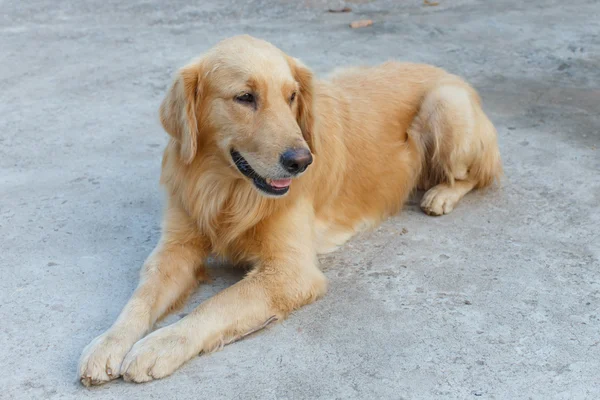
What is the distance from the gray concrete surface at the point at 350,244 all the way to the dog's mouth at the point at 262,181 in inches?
22.7

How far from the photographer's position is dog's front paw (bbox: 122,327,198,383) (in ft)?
9.68

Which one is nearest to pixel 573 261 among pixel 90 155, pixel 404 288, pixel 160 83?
pixel 404 288

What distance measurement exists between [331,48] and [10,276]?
4.47m

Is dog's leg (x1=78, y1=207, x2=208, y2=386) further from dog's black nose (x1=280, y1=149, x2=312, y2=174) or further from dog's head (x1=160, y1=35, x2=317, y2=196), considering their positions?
dog's black nose (x1=280, y1=149, x2=312, y2=174)

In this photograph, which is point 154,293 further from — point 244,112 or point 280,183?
point 244,112

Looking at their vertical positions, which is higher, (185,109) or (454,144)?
(185,109)

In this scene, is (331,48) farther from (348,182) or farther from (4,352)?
(4,352)

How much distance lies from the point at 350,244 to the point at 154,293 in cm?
126

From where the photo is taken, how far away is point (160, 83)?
21.4 ft

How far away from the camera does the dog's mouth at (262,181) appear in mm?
3461

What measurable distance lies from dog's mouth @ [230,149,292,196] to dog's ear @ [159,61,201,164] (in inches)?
8.6

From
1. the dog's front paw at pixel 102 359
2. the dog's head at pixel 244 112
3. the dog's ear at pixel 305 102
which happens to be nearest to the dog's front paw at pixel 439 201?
the dog's ear at pixel 305 102

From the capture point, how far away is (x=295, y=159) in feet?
10.8

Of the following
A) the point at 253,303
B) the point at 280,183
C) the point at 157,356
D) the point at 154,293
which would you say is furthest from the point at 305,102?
the point at 157,356
